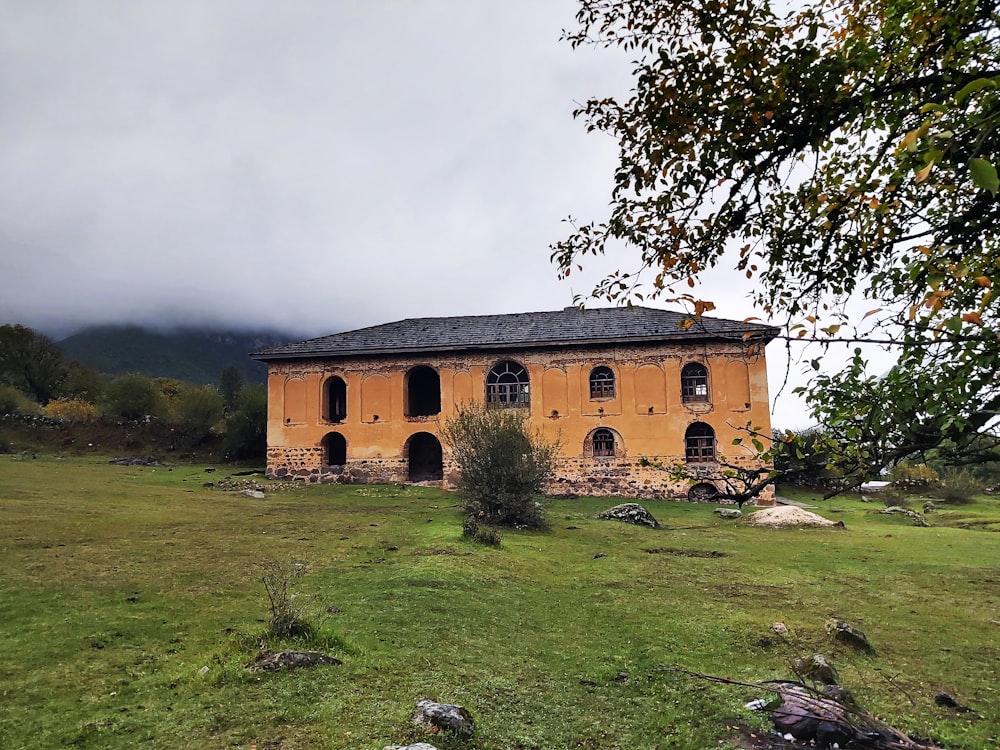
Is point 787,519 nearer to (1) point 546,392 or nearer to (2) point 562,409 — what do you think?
(2) point 562,409

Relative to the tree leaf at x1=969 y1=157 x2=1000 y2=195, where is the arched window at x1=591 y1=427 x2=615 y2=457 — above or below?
below

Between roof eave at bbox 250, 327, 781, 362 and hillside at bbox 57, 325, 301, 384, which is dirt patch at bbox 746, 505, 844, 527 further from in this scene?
hillside at bbox 57, 325, 301, 384

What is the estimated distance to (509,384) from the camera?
2747cm

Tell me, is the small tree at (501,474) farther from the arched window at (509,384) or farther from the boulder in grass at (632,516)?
the arched window at (509,384)

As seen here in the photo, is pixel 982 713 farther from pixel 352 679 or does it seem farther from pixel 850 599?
pixel 352 679

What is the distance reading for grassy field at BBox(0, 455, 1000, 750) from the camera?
4.86 m

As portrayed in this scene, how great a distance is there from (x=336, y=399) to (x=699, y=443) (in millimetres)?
16494

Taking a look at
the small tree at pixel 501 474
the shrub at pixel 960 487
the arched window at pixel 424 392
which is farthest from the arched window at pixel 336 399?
the shrub at pixel 960 487

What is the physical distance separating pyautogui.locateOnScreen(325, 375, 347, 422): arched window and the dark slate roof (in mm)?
1763

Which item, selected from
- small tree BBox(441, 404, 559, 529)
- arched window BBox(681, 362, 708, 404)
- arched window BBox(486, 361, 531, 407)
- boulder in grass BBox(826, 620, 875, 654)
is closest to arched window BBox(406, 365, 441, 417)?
arched window BBox(486, 361, 531, 407)

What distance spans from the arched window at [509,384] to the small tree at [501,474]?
34.8 ft

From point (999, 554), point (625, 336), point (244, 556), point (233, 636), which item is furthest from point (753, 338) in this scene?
point (625, 336)

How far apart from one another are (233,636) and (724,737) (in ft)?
15.3

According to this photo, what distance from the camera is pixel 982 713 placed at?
5.45 m
